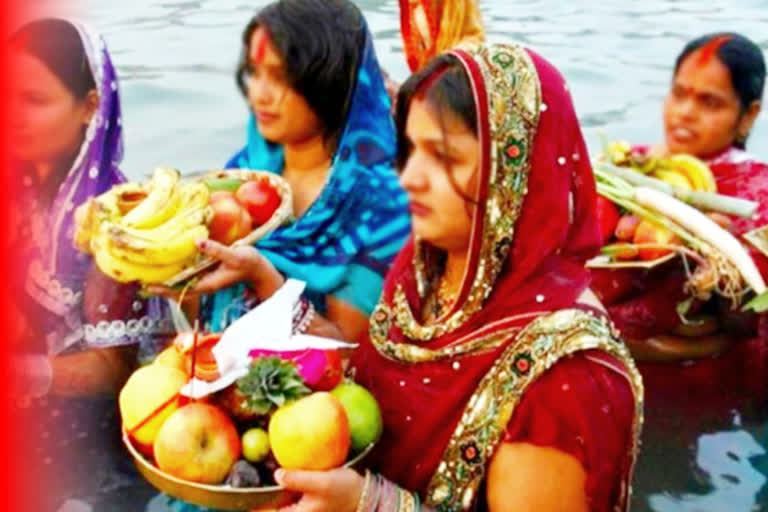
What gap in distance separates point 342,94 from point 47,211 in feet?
3.12

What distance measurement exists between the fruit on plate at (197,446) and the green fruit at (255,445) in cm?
2

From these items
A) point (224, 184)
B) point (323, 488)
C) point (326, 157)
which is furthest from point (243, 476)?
point (326, 157)

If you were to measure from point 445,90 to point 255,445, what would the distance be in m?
0.74

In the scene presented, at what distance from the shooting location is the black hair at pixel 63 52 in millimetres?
3016

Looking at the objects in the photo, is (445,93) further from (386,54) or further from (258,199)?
(386,54)

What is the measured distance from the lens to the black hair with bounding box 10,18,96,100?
3.02 m

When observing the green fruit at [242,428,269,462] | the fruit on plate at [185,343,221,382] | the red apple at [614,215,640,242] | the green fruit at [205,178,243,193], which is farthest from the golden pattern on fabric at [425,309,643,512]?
the red apple at [614,215,640,242]

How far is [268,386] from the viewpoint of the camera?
6.56 feet

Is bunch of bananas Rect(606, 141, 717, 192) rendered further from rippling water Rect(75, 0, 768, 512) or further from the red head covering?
the red head covering

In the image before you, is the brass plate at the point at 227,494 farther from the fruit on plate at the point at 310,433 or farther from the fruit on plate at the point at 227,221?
the fruit on plate at the point at 227,221

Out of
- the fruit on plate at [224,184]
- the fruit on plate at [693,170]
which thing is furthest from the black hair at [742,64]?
the fruit on plate at [224,184]

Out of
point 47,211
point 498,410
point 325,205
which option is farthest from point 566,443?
point 47,211

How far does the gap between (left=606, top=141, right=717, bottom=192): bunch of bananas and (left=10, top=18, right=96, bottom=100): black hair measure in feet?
6.28

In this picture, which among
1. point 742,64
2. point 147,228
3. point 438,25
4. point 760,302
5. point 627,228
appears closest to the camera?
point 147,228
